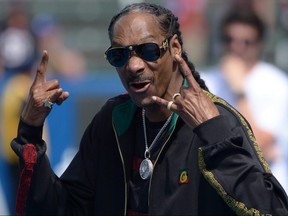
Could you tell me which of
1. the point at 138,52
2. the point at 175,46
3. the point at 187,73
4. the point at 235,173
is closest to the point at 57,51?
the point at 175,46

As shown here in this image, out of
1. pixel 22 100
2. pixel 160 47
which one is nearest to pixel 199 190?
pixel 160 47

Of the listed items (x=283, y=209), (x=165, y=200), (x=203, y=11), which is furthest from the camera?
(x=203, y=11)

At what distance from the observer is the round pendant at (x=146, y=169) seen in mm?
3951

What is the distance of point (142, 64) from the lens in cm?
392

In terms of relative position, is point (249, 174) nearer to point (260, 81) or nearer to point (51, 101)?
point (51, 101)

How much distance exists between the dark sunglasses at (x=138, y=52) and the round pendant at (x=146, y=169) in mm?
420

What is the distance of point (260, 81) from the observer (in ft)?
26.4

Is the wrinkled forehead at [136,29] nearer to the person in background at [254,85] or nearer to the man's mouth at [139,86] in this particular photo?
the man's mouth at [139,86]

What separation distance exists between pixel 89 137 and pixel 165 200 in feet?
1.92

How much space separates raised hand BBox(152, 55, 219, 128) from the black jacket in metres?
0.04

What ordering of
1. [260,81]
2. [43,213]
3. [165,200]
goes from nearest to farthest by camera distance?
[165,200], [43,213], [260,81]

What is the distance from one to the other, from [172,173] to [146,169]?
126mm

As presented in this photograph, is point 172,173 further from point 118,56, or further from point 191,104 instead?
point 118,56

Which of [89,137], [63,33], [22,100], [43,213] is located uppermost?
[63,33]
